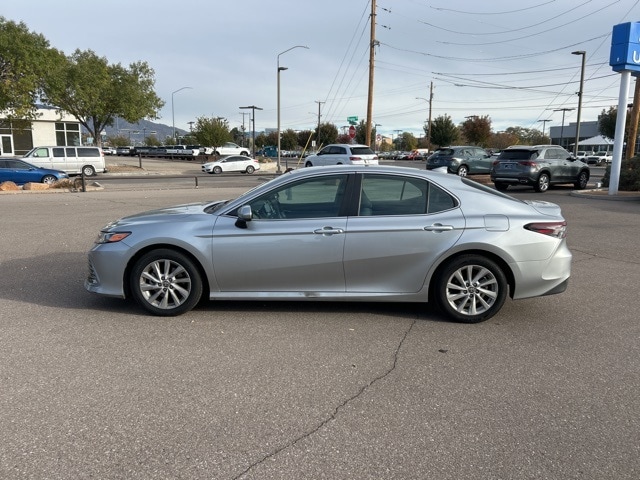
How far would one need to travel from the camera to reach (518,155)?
2019cm

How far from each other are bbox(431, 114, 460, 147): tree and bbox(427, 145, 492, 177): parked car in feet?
161

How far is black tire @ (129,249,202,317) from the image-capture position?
517 cm

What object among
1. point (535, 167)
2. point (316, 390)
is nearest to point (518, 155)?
point (535, 167)

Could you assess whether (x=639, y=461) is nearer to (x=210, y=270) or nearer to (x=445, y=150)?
(x=210, y=270)

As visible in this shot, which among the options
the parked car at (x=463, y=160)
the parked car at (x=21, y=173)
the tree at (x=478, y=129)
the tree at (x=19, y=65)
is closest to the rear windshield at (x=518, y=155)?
the parked car at (x=463, y=160)

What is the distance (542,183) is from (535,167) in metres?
0.82

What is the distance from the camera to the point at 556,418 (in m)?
3.40

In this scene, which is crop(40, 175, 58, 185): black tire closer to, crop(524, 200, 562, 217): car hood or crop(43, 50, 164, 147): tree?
crop(43, 50, 164, 147): tree

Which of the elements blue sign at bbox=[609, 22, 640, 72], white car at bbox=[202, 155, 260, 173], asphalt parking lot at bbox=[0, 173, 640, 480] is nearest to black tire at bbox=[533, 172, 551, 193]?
blue sign at bbox=[609, 22, 640, 72]

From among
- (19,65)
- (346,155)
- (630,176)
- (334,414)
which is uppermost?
(19,65)

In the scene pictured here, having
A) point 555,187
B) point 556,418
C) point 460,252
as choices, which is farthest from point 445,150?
point 556,418

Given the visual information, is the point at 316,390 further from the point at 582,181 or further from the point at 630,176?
the point at 582,181

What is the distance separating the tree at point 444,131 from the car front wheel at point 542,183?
189 ft

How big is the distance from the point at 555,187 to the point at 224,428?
74.1ft
